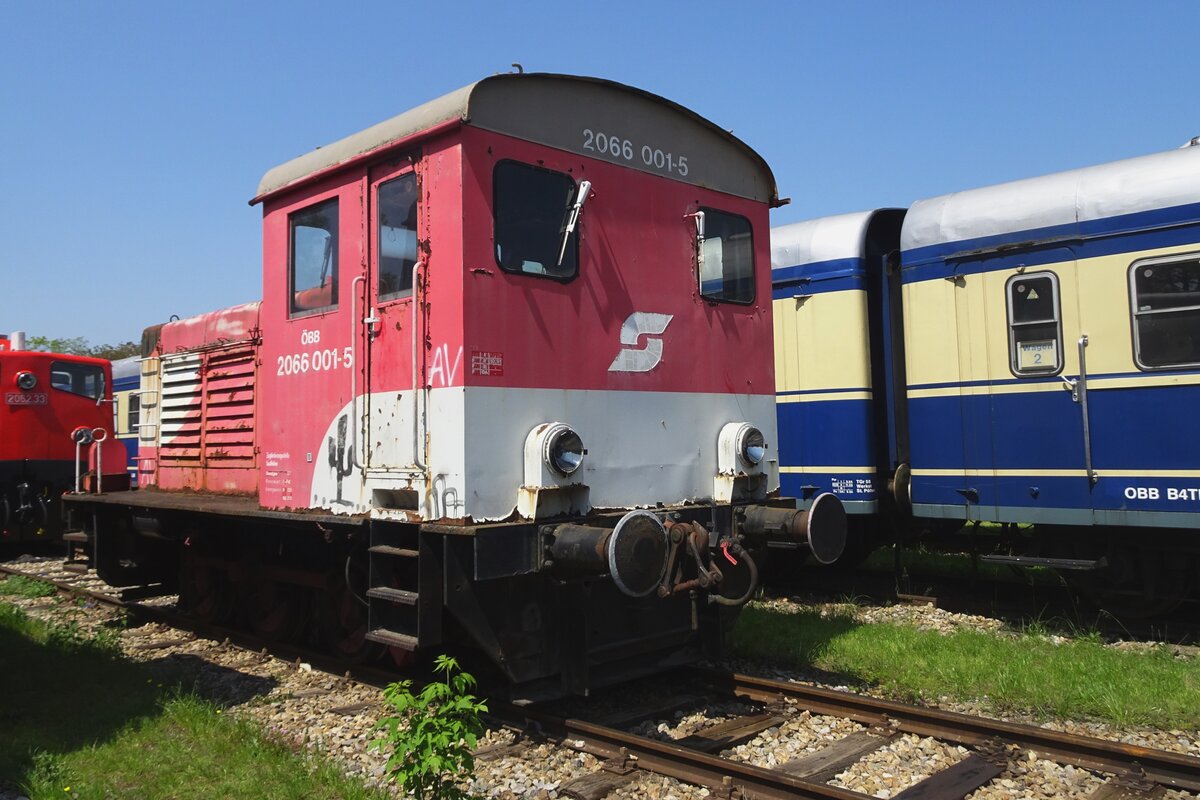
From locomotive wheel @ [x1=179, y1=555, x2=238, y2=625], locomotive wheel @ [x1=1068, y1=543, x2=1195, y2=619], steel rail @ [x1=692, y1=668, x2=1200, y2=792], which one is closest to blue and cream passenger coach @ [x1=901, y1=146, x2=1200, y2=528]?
locomotive wheel @ [x1=1068, y1=543, x2=1195, y2=619]

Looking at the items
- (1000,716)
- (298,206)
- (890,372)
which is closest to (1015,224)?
(890,372)

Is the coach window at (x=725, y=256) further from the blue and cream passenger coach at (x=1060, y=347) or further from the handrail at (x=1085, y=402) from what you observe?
the handrail at (x=1085, y=402)

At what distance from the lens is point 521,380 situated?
537 centimetres

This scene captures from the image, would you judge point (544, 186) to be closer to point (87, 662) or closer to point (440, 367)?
point (440, 367)

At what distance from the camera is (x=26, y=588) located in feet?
36.0

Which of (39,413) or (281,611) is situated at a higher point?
(39,413)

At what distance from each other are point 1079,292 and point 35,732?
27.4ft

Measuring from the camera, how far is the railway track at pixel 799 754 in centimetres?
437

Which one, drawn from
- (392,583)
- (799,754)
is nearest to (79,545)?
(392,583)

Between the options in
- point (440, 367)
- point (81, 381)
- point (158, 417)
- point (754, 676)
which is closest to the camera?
point (440, 367)

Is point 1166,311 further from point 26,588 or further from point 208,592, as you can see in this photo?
point 26,588

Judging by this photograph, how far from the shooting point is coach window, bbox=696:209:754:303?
6.55 m

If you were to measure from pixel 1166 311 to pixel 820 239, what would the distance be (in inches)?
133

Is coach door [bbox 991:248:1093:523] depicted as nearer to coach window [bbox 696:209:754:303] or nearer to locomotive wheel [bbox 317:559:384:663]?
coach window [bbox 696:209:754:303]
